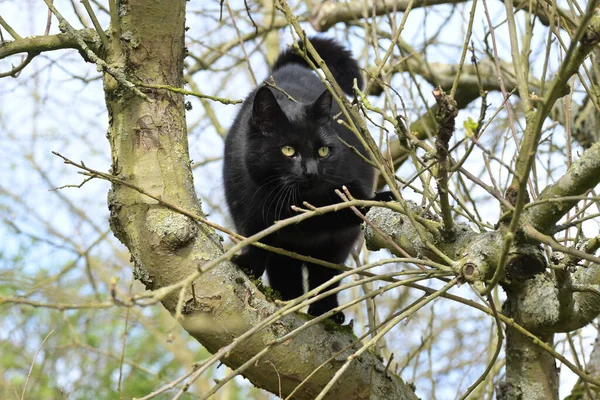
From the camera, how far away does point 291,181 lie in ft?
10.0

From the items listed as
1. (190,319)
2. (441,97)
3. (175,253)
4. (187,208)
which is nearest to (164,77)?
(187,208)

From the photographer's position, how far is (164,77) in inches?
91.6

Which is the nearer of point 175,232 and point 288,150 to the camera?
point 175,232

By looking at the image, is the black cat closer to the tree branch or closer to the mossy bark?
the mossy bark

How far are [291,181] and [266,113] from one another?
0.39 m

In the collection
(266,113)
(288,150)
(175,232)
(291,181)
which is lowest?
(175,232)

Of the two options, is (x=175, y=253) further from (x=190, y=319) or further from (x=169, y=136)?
(x=169, y=136)

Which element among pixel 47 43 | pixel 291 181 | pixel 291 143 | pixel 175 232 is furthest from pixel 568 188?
pixel 47 43

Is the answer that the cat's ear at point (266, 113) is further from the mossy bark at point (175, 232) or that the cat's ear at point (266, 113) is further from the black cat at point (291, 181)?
the mossy bark at point (175, 232)

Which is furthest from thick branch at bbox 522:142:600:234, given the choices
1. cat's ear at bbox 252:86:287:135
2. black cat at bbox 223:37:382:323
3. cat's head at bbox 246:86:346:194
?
cat's ear at bbox 252:86:287:135

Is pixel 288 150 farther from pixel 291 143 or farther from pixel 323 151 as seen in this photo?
pixel 323 151

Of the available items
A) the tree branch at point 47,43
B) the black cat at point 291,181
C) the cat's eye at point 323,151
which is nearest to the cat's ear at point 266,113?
the black cat at point 291,181

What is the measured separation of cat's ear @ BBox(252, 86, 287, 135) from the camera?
3.14 metres

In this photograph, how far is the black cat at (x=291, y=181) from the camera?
306 cm
